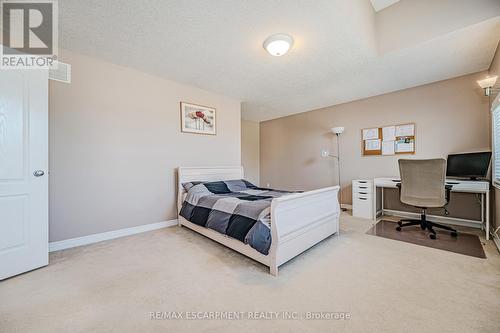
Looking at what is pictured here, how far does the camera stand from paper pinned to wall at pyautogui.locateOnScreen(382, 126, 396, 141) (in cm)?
390

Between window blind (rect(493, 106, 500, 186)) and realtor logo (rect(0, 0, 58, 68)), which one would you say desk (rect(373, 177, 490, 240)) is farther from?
realtor logo (rect(0, 0, 58, 68))

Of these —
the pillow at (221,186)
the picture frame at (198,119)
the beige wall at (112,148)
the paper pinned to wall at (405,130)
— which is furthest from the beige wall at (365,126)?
the beige wall at (112,148)

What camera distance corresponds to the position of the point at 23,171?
1890mm

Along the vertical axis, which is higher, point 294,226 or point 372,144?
point 372,144

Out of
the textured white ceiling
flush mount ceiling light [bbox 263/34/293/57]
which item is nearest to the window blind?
the textured white ceiling

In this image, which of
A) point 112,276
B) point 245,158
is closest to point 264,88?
point 245,158

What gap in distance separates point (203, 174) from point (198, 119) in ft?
3.35

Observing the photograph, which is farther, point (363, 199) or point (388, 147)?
point (388, 147)

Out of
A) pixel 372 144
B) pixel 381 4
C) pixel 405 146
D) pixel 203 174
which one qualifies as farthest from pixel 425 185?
pixel 203 174

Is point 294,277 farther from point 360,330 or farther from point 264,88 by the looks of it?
point 264,88

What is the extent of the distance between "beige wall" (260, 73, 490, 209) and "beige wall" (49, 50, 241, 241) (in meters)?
2.91

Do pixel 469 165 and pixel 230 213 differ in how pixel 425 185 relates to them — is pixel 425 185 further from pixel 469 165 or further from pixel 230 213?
pixel 230 213

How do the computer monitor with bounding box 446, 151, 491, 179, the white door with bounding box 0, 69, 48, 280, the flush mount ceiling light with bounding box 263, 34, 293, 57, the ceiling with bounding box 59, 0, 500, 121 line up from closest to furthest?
the white door with bounding box 0, 69, 48, 280 → the ceiling with bounding box 59, 0, 500, 121 → the flush mount ceiling light with bounding box 263, 34, 293, 57 → the computer monitor with bounding box 446, 151, 491, 179

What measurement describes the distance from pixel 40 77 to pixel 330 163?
4948 millimetres
